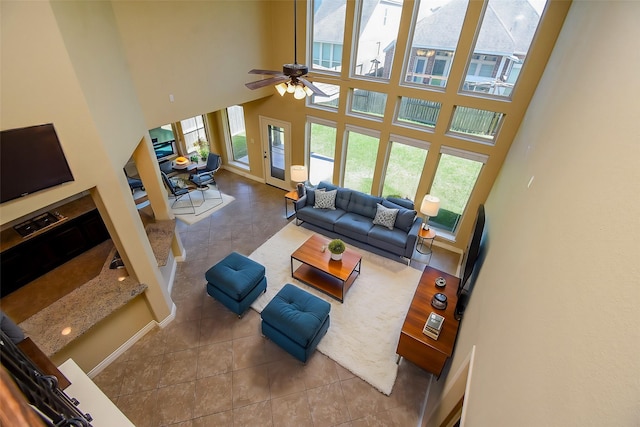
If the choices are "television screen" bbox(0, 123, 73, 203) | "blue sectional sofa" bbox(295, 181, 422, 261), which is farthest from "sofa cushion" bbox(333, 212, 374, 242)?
"television screen" bbox(0, 123, 73, 203)

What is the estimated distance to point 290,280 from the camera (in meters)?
4.92

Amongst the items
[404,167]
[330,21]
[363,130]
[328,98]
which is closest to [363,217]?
[404,167]

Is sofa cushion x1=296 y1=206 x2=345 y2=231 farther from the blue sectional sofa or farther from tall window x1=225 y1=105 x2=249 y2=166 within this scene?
tall window x1=225 y1=105 x2=249 y2=166

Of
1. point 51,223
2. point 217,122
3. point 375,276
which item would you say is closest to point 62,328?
point 51,223

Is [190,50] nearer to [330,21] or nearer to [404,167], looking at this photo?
[330,21]

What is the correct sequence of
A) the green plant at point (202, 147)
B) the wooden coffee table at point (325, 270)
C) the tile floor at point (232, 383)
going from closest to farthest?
the tile floor at point (232, 383)
the wooden coffee table at point (325, 270)
the green plant at point (202, 147)

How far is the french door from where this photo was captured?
6973 millimetres

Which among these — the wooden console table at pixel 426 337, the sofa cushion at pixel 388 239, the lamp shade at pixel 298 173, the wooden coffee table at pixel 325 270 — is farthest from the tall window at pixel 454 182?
the lamp shade at pixel 298 173

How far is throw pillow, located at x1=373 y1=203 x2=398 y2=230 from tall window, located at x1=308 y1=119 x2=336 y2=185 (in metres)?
1.73

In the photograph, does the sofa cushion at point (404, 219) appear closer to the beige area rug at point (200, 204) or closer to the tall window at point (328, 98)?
the tall window at point (328, 98)

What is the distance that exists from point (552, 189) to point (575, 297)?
1.00 meters

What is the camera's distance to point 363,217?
5.89 meters

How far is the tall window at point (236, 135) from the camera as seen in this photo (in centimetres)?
788

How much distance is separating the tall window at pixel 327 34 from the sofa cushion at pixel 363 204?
2.59 m
